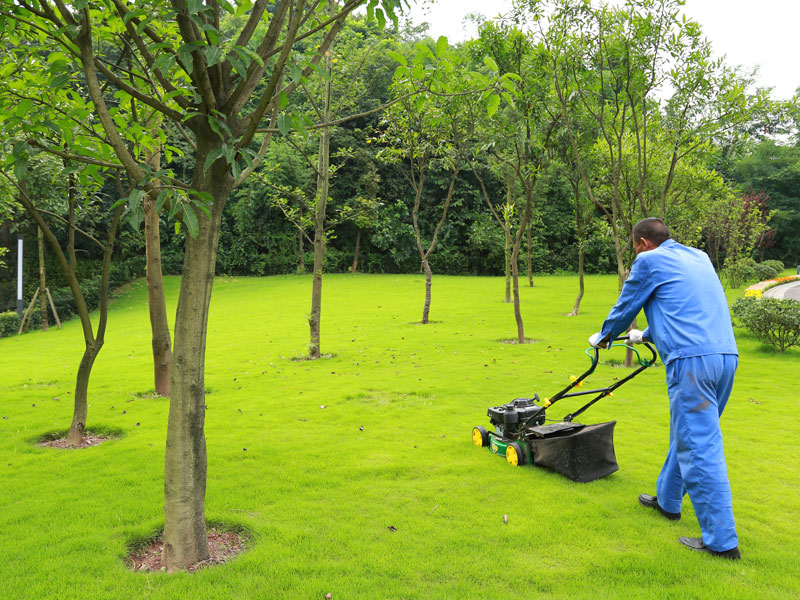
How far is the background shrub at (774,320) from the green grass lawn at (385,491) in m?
0.62

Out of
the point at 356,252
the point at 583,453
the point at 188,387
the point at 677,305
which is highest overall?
the point at 356,252

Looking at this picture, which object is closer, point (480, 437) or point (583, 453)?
point (583, 453)

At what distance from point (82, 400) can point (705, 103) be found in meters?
10.2

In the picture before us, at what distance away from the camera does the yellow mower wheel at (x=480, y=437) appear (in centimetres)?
566

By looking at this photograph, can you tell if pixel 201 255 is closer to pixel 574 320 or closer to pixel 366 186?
pixel 574 320

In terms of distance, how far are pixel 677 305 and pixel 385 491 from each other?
2644 millimetres

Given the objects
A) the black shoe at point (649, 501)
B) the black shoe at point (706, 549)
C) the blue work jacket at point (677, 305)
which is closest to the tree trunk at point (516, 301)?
the black shoe at point (649, 501)

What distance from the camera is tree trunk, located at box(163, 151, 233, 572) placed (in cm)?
335

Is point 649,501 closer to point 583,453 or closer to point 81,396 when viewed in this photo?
point 583,453

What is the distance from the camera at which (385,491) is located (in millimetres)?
4609

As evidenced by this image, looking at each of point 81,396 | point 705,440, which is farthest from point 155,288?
point 705,440

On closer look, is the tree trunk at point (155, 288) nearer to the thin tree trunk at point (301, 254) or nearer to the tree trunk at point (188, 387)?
the tree trunk at point (188, 387)

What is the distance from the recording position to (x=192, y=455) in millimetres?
3408

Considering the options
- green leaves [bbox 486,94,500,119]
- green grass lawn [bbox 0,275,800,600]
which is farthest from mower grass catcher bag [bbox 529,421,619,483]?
green leaves [bbox 486,94,500,119]
